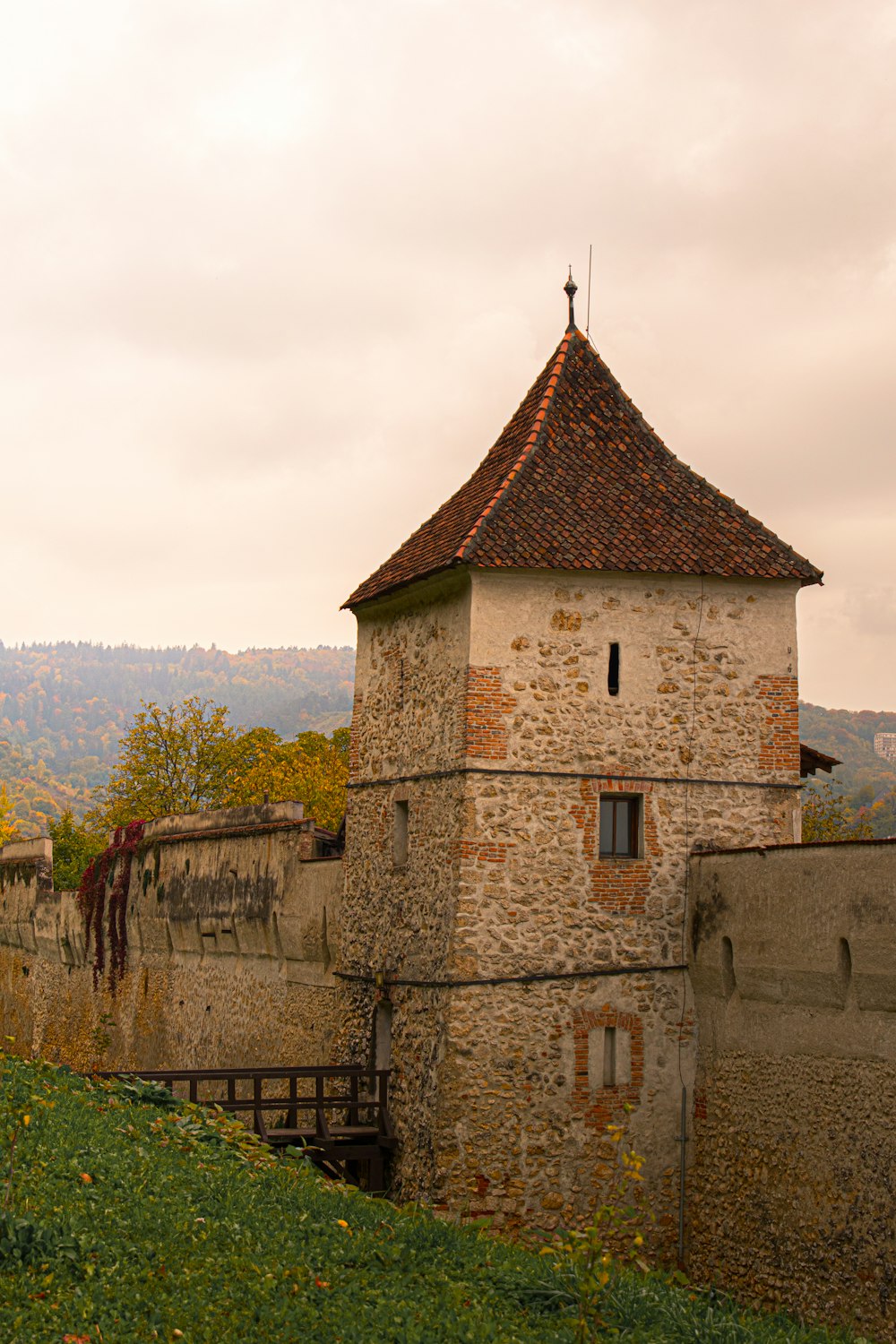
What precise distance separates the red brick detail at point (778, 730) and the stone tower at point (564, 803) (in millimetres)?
24

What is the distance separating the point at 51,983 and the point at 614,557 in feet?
79.5

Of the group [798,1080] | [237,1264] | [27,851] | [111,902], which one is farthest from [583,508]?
[27,851]

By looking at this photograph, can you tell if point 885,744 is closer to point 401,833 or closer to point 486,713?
point 401,833

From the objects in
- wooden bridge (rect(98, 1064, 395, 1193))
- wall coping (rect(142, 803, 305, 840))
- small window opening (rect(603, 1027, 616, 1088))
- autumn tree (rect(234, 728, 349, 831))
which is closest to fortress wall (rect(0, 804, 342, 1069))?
wall coping (rect(142, 803, 305, 840))

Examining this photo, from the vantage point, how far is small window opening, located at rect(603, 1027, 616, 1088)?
1662cm

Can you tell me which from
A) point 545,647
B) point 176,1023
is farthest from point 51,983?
point 545,647

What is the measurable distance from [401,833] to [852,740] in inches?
4349

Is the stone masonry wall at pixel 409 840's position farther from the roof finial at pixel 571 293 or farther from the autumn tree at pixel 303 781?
the autumn tree at pixel 303 781

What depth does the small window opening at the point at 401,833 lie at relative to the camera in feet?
60.5

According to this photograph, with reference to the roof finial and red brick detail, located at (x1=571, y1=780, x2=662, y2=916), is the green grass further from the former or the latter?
the roof finial

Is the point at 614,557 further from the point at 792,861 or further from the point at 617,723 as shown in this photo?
the point at 792,861

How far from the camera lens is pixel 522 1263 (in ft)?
37.1

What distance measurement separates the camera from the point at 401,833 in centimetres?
1853

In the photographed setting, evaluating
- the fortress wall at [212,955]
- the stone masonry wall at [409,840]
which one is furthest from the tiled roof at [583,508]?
the fortress wall at [212,955]
